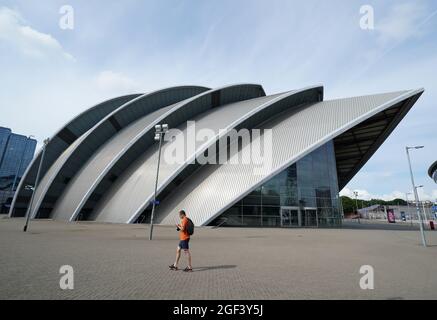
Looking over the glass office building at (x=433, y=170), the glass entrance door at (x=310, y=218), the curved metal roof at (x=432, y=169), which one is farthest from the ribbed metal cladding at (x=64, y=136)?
the glass office building at (x=433, y=170)

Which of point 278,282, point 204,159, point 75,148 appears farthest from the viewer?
point 75,148

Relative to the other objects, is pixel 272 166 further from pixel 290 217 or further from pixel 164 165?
pixel 164 165

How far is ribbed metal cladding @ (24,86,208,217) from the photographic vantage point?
33219 millimetres

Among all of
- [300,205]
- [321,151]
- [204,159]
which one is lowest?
[300,205]

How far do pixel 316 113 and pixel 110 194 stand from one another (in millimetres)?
28563

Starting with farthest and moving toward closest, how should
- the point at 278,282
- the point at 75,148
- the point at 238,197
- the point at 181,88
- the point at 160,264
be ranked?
the point at 181,88 → the point at 75,148 → the point at 238,197 → the point at 160,264 → the point at 278,282

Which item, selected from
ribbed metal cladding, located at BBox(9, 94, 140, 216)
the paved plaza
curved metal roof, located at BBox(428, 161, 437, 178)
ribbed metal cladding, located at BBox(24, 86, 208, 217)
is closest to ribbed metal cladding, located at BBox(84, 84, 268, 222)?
ribbed metal cladding, located at BBox(24, 86, 208, 217)

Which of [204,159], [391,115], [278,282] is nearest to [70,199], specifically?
[204,159]

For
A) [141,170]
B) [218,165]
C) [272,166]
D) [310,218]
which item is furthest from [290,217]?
[141,170]

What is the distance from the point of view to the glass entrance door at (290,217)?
27.4 meters

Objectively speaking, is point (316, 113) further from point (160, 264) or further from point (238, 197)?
point (160, 264)

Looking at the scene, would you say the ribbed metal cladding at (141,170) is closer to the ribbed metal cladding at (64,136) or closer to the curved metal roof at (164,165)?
the curved metal roof at (164,165)

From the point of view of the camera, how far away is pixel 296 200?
92.0 feet

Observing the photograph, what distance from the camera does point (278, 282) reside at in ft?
18.7
